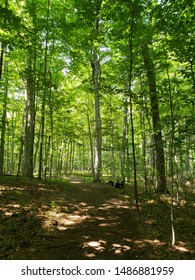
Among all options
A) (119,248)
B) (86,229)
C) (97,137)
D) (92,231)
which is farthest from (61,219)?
(97,137)

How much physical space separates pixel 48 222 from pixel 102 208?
2935mm

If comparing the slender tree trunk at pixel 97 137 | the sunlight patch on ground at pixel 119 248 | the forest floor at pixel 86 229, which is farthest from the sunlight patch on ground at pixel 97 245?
the slender tree trunk at pixel 97 137

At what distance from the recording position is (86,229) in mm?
6680

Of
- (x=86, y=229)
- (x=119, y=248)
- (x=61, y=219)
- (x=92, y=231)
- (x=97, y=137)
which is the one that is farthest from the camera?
(x=97, y=137)

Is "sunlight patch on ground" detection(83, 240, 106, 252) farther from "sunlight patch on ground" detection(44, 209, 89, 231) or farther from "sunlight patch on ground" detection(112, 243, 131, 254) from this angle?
"sunlight patch on ground" detection(44, 209, 89, 231)

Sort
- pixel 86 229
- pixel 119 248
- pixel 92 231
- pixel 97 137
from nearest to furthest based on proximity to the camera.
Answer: pixel 119 248 < pixel 92 231 < pixel 86 229 < pixel 97 137

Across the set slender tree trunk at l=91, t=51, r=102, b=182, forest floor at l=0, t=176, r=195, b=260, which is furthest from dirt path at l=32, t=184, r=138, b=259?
slender tree trunk at l=91, t=51, r=102, b=182

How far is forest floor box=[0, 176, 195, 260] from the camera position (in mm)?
5254

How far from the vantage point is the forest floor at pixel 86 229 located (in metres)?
5.25

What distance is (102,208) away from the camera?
30.1 ft

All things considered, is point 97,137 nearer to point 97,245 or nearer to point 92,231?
point 92,231
